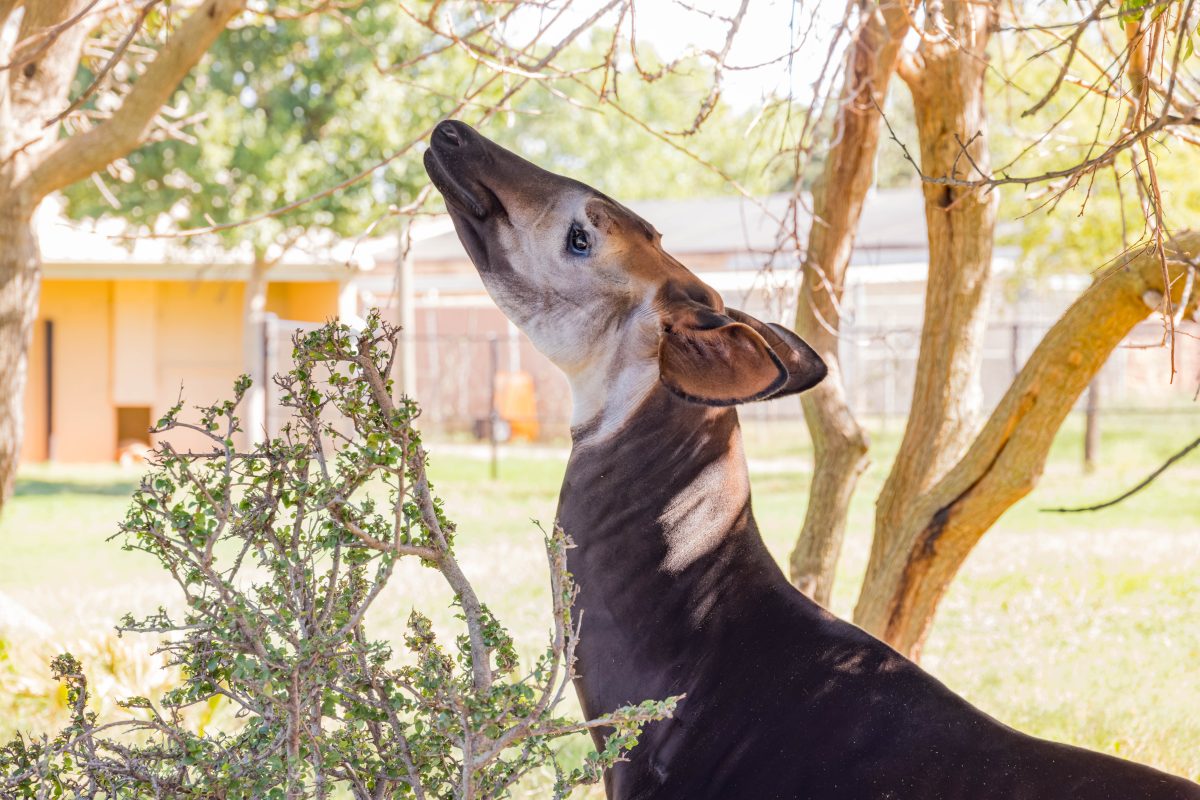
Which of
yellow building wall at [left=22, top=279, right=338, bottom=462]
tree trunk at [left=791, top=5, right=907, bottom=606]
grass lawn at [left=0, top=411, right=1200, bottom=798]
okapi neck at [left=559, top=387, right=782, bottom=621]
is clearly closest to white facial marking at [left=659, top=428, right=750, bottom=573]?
okapi neck at [left=559, top=387, right=782, bottom=621]

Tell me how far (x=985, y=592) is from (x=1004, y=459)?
546 cm

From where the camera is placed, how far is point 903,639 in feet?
13.3

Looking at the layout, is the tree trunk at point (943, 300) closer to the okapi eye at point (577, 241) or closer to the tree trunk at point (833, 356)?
the tree trunk at point (833, 356)

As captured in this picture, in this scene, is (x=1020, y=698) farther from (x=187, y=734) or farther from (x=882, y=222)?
(x=882, y=222)

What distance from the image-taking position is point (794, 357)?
2.40 m

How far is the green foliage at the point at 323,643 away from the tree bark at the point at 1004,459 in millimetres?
2117

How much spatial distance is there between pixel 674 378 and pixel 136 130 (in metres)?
3.17

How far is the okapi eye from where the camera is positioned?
2.54m

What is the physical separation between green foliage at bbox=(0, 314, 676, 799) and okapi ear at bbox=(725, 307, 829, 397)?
0.68 metres

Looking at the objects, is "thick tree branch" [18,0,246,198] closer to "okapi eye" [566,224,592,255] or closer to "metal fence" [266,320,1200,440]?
"okapi eye" [566,224,592,255]

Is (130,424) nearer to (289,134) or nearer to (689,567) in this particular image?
(289,134)

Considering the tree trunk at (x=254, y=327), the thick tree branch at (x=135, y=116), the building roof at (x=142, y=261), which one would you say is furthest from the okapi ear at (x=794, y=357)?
the building roof at (x=142, y=261)

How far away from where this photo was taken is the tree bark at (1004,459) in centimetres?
345

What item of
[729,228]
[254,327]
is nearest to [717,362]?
[254,327]
